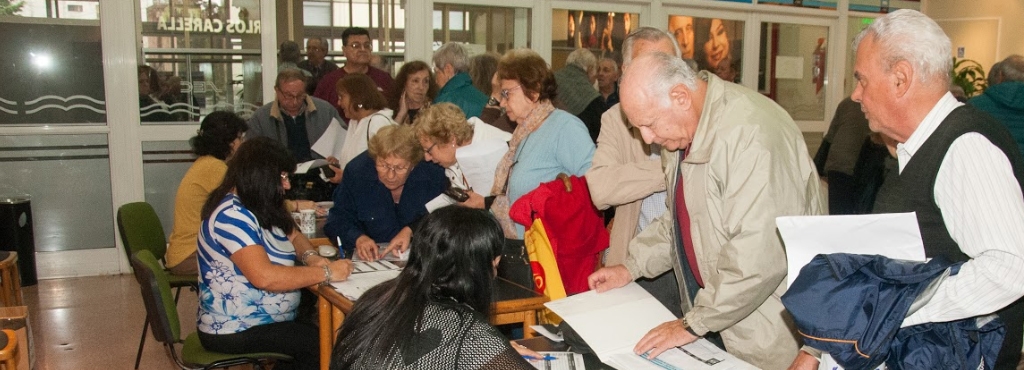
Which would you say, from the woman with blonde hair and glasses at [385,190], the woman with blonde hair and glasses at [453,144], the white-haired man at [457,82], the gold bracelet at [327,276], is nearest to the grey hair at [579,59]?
the white-haired man at [457,82]

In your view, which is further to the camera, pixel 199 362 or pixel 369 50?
pixel 369 50

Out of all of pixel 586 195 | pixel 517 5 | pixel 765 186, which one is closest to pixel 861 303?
pixel 765 186

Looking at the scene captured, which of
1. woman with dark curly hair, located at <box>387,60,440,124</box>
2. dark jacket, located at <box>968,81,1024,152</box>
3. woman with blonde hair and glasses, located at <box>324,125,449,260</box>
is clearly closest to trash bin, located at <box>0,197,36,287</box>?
woman with dark curly hair, located at <box>387,60,440,124</box>

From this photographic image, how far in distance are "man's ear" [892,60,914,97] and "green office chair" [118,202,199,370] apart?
3646mm

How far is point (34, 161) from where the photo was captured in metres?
6.39

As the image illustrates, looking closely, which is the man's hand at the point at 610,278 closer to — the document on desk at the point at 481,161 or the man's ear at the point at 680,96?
the man's ear at the point at 680,96

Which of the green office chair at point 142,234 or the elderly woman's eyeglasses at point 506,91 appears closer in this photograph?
the elderly woman's eyeglasses at point 506,91

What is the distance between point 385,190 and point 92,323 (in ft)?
8.30

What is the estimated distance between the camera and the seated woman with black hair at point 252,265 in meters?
3.12

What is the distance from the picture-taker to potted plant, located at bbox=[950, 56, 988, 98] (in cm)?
937

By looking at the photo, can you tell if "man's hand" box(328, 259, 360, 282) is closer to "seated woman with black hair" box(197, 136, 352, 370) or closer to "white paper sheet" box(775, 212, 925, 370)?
"seated woman with black hair" box(197, 136, 352, 370)

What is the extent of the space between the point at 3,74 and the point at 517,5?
4.07m

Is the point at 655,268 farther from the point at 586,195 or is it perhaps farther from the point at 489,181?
the point at 489,181

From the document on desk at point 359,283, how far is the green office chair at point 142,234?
62.6 inches
